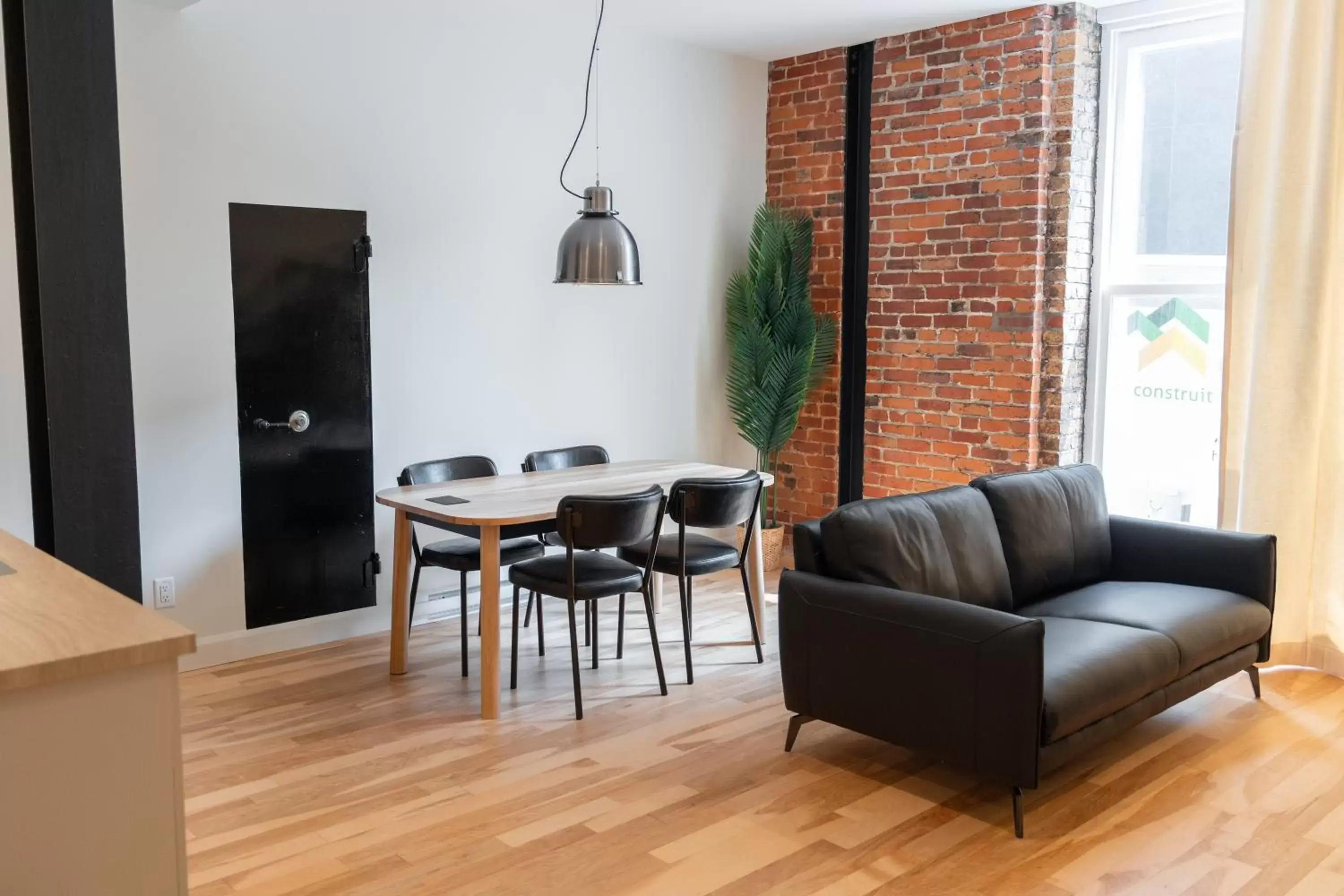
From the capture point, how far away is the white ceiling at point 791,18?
5508 millimetres

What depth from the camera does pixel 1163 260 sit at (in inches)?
217

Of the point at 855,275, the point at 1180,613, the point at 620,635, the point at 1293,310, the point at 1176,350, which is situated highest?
the point at 855,275

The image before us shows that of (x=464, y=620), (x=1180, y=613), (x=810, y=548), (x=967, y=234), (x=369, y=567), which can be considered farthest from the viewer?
(x=967, y=234)

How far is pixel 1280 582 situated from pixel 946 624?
2.34 m

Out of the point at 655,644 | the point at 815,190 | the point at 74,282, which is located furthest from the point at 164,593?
the point at 815,190

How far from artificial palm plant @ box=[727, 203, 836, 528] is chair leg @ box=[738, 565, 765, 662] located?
4.97 feet

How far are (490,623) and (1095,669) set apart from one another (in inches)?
82.5

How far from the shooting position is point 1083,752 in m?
3.48

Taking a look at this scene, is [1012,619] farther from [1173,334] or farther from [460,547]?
[1173,334]

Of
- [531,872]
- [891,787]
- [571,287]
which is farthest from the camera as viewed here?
[571,287]

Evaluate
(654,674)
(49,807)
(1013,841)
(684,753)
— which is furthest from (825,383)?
(49,807)

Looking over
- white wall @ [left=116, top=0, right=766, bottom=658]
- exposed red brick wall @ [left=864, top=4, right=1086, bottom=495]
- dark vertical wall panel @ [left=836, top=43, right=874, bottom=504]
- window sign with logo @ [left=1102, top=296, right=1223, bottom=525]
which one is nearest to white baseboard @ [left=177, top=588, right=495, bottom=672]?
white wall @ [left=116, top=0, right=766, bottom=658]

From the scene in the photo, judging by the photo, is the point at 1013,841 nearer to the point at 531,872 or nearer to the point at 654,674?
the point at 531,872

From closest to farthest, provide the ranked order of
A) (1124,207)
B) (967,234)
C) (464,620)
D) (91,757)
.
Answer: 1. (91,757)
2. (464,620)
3. (1124,207)
4. (967,234)
